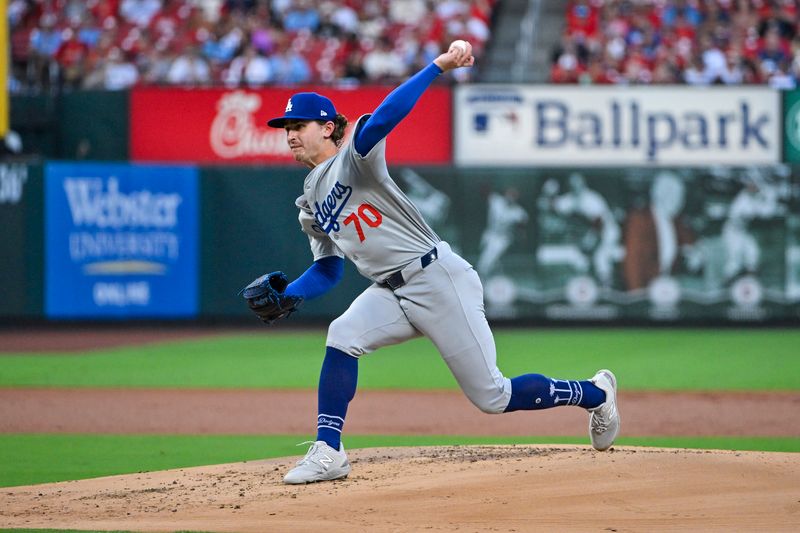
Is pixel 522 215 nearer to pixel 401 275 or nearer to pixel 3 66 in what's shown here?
pixel 3 66

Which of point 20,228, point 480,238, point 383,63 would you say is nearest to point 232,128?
point 383,63

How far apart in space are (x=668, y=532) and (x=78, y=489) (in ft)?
9.69

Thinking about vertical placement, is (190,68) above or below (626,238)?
above

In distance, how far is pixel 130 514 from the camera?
5.42m


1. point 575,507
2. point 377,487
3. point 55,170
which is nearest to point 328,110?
point 377,487

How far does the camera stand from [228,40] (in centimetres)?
1831

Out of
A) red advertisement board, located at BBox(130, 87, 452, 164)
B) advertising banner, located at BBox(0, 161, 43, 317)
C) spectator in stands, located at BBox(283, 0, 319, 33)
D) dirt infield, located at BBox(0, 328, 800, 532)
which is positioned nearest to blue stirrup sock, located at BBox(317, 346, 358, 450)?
dirt infield, located at BBox(0, 328, 800, 532)

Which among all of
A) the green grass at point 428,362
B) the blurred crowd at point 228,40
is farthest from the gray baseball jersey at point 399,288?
the blurred crowd at point 228,40

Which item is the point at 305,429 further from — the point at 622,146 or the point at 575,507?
the point at 622,146

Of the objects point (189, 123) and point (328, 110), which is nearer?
point (328, 110)

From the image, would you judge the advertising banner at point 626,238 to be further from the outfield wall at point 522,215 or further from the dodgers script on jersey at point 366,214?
the dodgers script on jersey at point 366,214

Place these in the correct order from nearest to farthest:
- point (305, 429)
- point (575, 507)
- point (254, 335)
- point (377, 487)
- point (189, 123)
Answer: point (575, 507)
point (377, 487)
point (305, 429)
point (254, 335)
point (189, 123)

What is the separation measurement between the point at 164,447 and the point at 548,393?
292 cm

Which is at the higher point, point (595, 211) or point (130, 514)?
point (595, 211)
